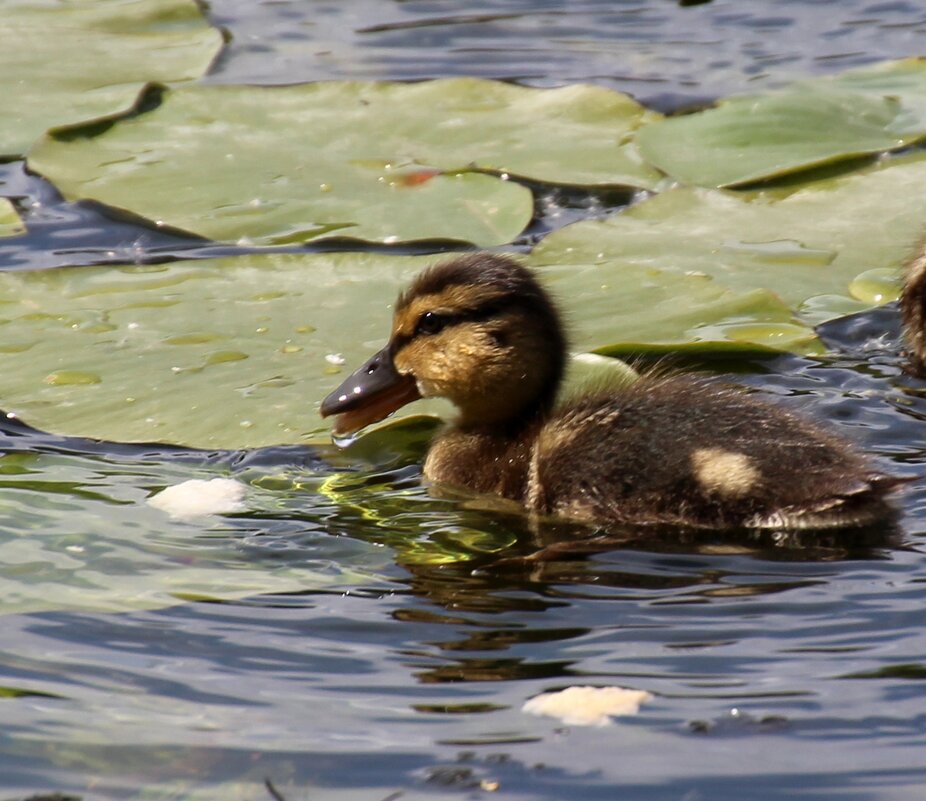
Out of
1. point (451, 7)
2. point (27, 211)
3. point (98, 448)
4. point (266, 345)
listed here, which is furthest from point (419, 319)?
point (451, 7)

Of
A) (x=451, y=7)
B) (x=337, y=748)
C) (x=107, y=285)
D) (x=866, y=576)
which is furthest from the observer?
(x=451, y=7)

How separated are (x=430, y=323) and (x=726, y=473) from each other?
102cm

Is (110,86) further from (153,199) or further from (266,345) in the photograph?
(266,345)

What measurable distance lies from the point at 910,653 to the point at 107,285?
312 cm

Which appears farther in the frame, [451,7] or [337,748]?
[451,7]

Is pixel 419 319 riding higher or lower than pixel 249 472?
higher

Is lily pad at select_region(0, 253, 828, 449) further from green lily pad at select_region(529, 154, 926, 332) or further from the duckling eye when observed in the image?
the duckling eye

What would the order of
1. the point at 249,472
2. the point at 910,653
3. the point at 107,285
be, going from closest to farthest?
the point at 910,653, the point at 249,472, the point at 107,285

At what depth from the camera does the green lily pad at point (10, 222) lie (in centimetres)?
627

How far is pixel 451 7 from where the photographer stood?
30.9 ft

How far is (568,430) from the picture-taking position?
15.1 feet

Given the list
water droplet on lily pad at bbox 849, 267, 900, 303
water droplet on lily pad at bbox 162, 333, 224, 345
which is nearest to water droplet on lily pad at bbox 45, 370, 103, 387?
water droplet on lily pad at bbox 162, 333, 224, 345

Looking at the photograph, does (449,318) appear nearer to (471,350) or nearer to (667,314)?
(471,350)

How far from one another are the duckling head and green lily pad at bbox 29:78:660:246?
1.12m
